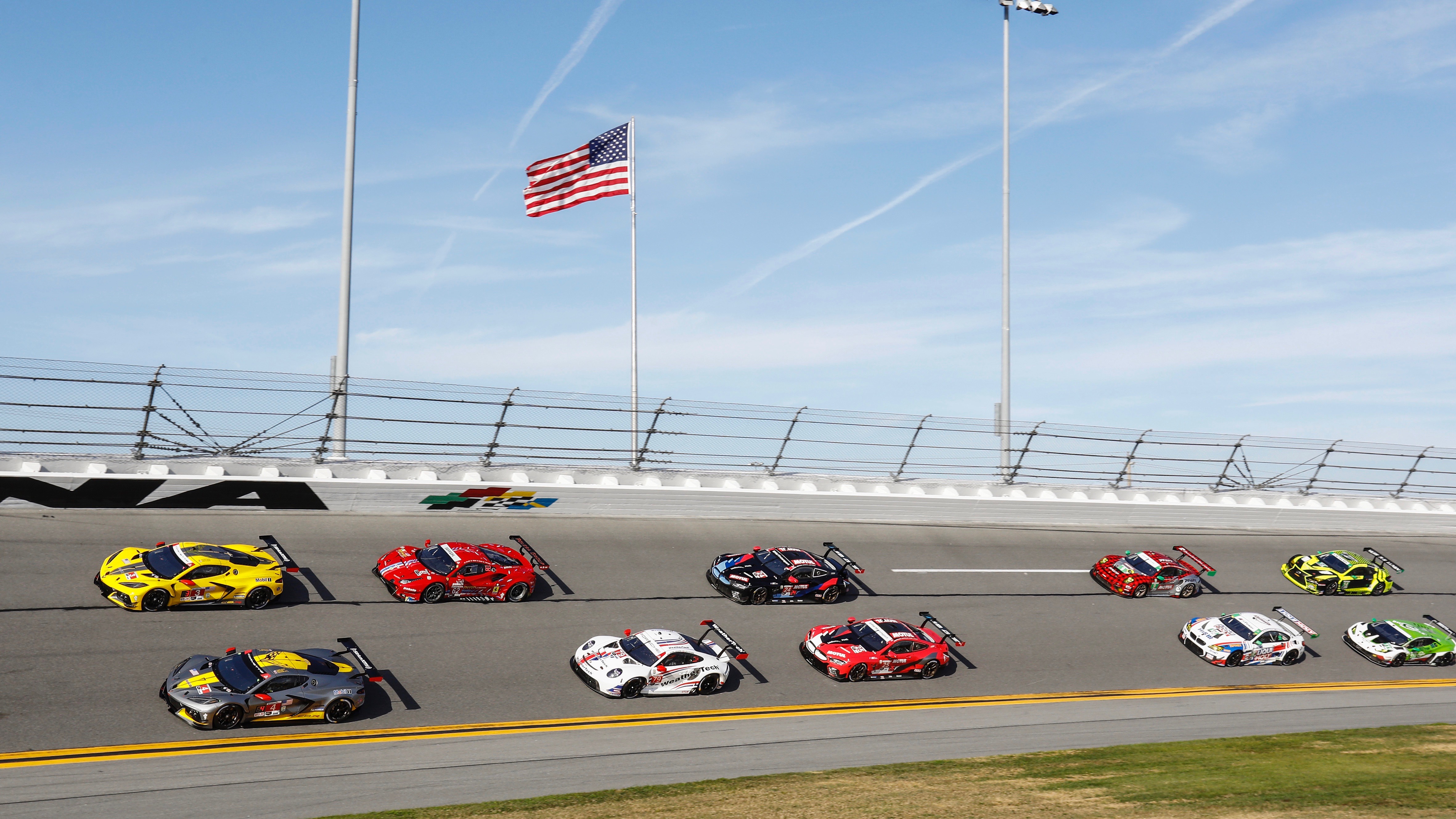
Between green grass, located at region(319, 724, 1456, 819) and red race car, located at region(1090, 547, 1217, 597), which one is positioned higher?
red race car, located at region(1090, 547, 1217, 597)

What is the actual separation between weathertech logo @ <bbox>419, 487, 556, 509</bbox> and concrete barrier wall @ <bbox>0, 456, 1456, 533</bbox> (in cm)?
Answer: 3

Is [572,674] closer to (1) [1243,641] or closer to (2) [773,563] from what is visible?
(2) [773,563]

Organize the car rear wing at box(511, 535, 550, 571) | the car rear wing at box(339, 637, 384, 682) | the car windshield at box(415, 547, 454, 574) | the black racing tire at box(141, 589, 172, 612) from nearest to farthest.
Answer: the car rear wing at box(339, 637, 384, 682)
the black racing tire at box(141, 589, 172, 612)
the car windshield at box(415, 547, 454, 574)
the car rear wing at box(511, 535, 550, 571)

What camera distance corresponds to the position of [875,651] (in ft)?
73.2

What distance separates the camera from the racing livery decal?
2773cm

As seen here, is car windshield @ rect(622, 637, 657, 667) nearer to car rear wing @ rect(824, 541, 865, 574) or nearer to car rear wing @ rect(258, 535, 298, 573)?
car rear wing @ rect(824, 541, 865, 574)

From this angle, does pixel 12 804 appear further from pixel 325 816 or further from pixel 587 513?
pixel 587 513

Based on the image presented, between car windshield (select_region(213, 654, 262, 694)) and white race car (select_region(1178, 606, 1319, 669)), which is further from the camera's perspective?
white race car (select_region(1178, 606, 1319, 669))

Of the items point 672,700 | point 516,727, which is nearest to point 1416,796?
point 672,700

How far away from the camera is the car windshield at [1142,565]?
2981cm

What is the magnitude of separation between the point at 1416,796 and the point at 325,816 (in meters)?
16.1

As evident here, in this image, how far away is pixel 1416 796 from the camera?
16.8m

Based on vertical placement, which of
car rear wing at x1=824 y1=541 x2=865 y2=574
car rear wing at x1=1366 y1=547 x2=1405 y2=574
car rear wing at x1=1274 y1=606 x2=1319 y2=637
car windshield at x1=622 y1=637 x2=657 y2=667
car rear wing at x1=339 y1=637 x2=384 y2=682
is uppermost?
car rear wing at x1=824 y1=541 x2=865 y2=574

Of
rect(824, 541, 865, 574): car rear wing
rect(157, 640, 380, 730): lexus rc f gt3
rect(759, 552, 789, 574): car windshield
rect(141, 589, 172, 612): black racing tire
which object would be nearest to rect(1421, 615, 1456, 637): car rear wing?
→ rect(824, 541, 865, 574): car rear wing
